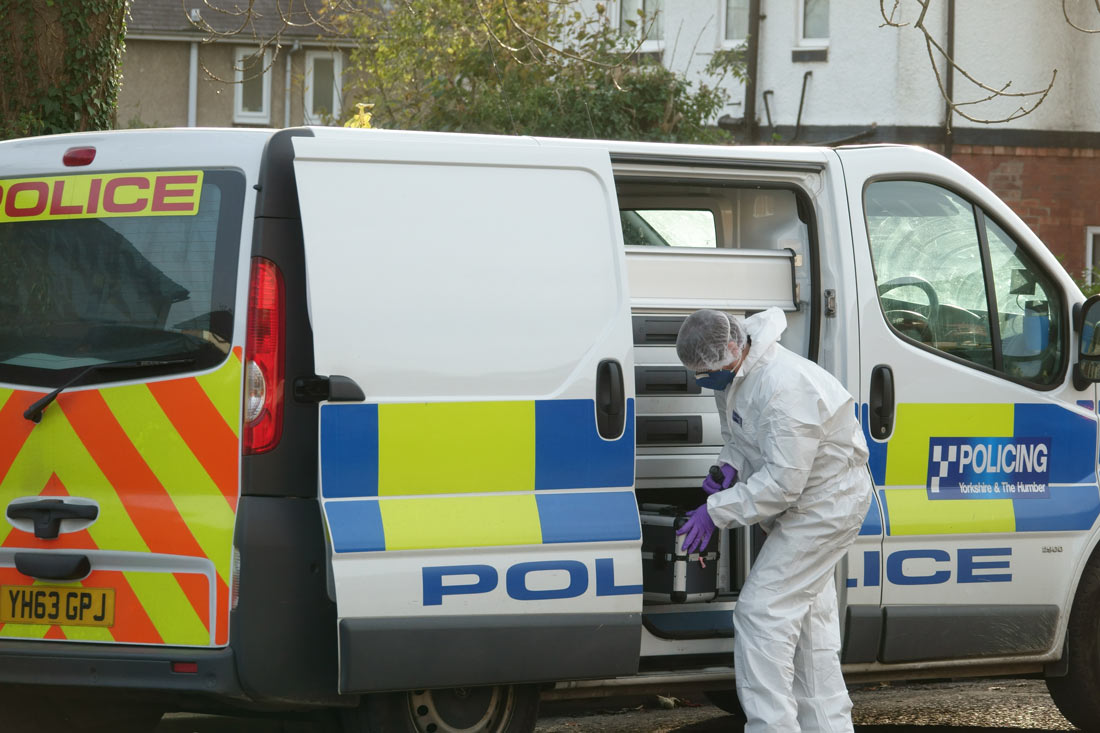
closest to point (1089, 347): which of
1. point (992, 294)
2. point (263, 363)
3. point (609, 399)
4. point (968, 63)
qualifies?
point (992, 294)

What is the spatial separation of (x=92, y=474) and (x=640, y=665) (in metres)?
1.90

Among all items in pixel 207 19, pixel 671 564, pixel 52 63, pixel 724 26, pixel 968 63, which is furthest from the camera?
pixel 207 19

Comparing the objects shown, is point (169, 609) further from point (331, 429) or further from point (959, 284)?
point (959, 284)

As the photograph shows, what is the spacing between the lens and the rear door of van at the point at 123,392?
4.17 metres

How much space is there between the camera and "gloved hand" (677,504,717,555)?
490 centimetres

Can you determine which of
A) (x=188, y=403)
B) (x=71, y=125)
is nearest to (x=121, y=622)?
(x=188, y=403)

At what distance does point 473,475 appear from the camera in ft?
14.5

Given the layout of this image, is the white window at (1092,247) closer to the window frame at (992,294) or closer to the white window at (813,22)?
the white window at (813,22)

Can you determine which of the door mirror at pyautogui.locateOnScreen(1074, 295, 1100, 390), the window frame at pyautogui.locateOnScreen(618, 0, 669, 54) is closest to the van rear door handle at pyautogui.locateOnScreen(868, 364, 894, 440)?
the door mirror at pyautogui.locateOnScreen(1074, 295, 1100, 390)

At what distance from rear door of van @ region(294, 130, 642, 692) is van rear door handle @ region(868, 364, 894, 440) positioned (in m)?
0.99

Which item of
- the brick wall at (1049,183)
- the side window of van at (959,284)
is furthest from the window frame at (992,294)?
the brick wall at (1049,183)

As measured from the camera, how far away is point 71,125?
726cm

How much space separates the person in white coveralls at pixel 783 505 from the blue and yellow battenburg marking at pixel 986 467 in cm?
25

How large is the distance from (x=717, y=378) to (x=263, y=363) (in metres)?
1.51
